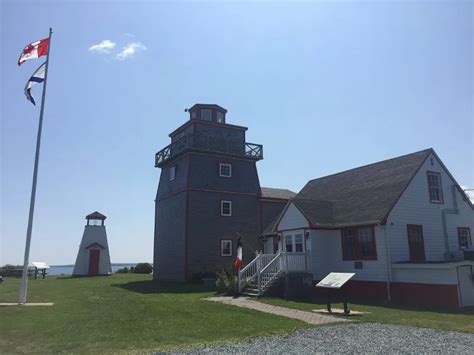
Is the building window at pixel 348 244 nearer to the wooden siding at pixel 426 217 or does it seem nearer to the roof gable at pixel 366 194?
the roof gable at pixel 366 194

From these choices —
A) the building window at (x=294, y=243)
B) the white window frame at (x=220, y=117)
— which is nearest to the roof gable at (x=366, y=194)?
the building window at (x=294, y=243)

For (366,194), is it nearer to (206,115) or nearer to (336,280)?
(336,280)

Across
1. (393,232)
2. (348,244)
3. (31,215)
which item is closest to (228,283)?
(348,244)

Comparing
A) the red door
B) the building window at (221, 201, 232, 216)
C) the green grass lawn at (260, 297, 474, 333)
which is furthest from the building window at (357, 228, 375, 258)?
the red door

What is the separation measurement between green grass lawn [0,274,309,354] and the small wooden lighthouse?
85.7 feet

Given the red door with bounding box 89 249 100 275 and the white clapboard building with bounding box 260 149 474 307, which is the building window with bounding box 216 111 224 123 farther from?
the red door with bounding box 89 249 100 275

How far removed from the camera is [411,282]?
60.1 feet

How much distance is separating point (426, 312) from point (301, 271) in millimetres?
6862

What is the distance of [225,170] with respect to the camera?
100 ft

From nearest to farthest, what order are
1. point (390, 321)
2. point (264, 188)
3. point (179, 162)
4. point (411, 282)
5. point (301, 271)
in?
Result: point (390, 321) < point (411, 282) < point (301, 271) < point (179, 162) < point (264, 188)

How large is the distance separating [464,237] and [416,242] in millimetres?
4640

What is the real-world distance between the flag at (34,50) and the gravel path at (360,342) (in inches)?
594

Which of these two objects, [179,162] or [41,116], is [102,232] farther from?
[41,116]

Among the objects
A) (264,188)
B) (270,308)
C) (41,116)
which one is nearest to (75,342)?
(270,308)
